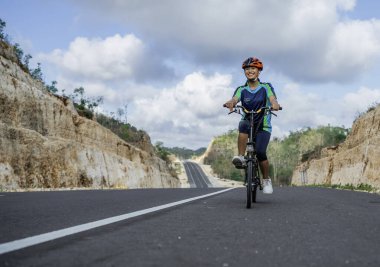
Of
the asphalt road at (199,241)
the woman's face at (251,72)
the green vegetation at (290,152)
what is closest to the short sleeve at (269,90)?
the woman's face at (251,72)

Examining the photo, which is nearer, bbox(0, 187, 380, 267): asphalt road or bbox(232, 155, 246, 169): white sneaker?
bbox(0, 187, 380, 267): asphalt road

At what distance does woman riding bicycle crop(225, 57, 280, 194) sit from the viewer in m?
7.46

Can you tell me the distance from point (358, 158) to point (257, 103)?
27.6 m

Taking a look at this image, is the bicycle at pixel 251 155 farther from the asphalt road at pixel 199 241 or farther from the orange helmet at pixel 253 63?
the asphalt road at pixel 199 241

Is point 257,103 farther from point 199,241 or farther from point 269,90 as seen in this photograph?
point 199,241

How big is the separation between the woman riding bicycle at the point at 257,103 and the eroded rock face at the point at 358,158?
21.5 m

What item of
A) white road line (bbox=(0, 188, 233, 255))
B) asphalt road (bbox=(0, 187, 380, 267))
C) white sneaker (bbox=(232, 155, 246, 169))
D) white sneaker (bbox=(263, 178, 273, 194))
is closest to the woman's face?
white sneaker (bbox=(232, 155, 246, 169))

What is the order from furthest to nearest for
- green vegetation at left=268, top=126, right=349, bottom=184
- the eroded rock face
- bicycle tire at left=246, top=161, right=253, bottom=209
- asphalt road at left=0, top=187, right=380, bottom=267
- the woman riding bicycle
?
green vegetation at left=268, top=126, right=349, bottom=184 → the eroded rock face → the woman riding bicycle → bicycle tire at left=246, top=161, right=253, bottom=209 → asphalt road at left=0, top=187, right=380, bottom=267

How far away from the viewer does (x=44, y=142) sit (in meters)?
27.4

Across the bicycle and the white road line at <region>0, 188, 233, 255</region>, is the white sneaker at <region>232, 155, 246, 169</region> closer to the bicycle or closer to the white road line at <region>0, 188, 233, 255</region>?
the bicycle

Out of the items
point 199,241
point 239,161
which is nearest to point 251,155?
point 239,161

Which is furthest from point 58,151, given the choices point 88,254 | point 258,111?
point 88,254

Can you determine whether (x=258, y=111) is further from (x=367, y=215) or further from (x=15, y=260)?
(x=15, y=260)

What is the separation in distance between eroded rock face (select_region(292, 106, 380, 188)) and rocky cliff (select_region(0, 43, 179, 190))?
19.6m
